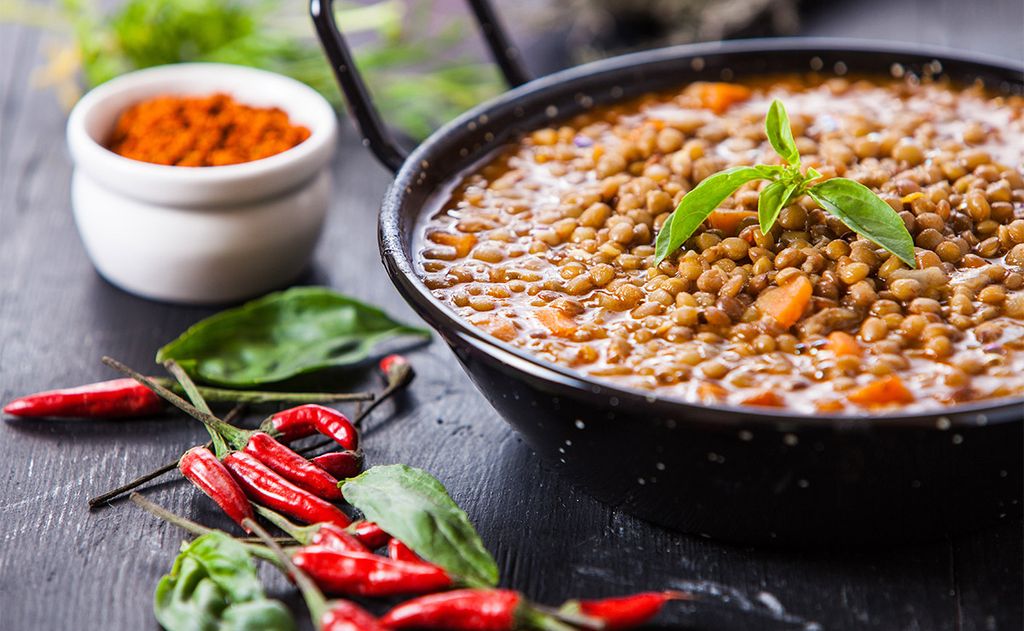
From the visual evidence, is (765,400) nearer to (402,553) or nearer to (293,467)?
(402,553)

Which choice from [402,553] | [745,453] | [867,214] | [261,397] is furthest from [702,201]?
[261,397]

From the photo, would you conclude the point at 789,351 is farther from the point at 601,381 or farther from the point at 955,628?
the point at 955,628

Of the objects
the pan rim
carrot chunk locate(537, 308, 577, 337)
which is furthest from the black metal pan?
carrot chunk locate(537, 308, 577, 337)

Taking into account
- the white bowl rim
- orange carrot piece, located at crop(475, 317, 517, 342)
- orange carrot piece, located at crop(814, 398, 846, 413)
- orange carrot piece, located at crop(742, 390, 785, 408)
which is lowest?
the white bowl rim

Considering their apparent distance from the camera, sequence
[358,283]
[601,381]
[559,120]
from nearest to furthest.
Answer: [601,381]
[559,120]
[358,283]

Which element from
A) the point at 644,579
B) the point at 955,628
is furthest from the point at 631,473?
the point at 955,628

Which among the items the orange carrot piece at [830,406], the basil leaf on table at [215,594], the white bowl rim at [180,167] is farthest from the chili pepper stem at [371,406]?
the orange carrot piece at [830,406]

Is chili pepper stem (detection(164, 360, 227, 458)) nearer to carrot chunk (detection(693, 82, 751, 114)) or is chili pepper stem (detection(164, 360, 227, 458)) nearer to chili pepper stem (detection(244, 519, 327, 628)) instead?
chili pepper stem (detection(244, 519, 327, 628))

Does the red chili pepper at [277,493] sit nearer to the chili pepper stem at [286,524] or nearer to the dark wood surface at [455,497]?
the chili pepper stem at [286,524]
